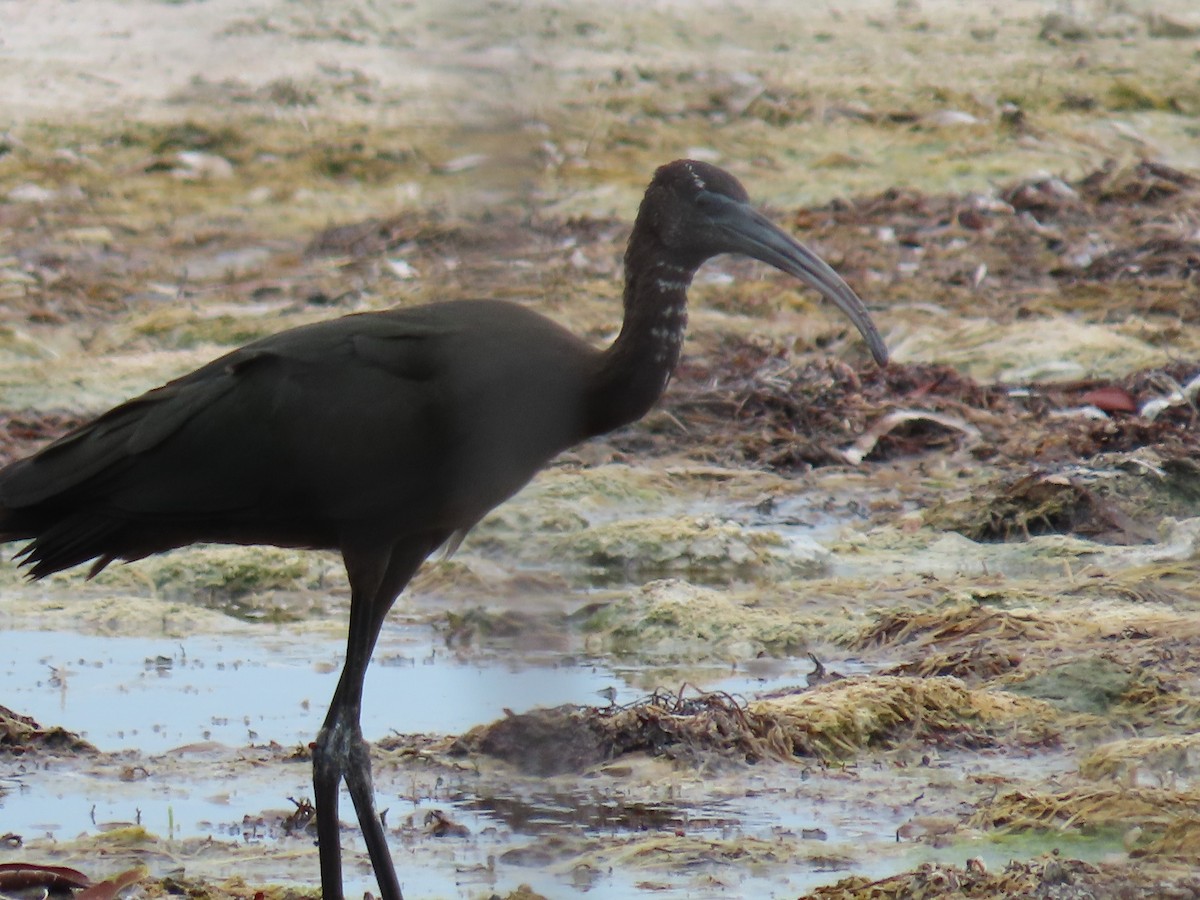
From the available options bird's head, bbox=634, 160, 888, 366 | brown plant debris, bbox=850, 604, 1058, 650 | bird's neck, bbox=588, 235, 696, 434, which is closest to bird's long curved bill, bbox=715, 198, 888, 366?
bird's head, bbox=634, 160, 888, 366

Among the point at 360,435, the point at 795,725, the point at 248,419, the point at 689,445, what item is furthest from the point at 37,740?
the point at 689,445

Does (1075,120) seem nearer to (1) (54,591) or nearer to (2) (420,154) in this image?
(2) (420,154)

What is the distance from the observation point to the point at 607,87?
1720 centimetres

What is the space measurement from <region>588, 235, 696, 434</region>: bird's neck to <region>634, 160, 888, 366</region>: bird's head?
81 mm

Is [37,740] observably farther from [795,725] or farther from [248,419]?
[795,725]

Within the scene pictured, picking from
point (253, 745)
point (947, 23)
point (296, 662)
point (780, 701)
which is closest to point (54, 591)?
point (296, 662)

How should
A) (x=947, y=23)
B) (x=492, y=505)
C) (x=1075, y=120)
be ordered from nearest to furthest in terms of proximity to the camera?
(x=492, y=505)
(x=1075, y=120)
(x=947, y=23)

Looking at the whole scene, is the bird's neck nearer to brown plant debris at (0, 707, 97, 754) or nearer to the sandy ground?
the sandy ground

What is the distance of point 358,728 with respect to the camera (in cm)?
530

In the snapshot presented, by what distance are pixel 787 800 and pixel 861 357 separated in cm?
578

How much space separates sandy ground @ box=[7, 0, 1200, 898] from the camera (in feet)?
16.9

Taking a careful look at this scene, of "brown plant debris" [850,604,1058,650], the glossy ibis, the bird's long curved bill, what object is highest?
the bird's long curved bill

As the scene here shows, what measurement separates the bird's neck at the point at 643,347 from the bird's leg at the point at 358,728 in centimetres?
59

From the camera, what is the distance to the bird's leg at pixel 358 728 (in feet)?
16.4
